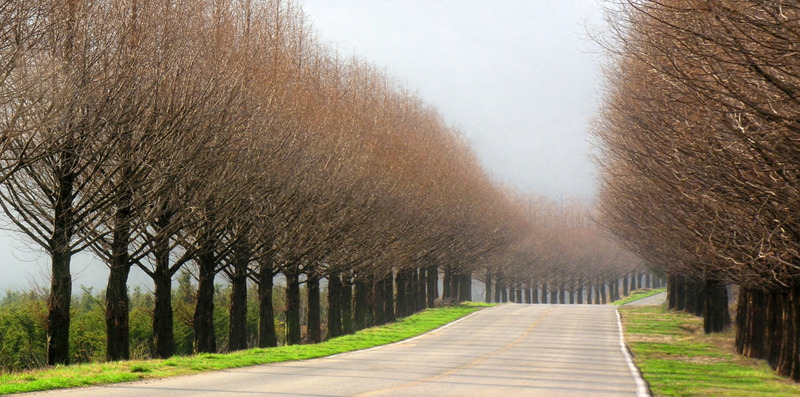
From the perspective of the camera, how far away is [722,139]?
1343cm

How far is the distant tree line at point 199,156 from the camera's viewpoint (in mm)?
16312

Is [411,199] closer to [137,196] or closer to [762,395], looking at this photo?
[137,196]

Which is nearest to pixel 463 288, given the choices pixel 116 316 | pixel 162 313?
pixel 162 313

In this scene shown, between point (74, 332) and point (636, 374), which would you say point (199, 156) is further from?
point (74, 332)

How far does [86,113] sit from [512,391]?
31.8ft

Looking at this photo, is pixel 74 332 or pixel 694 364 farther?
pixel 74 332

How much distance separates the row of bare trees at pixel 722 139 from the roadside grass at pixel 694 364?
1.03 meters

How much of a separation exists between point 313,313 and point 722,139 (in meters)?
25.9

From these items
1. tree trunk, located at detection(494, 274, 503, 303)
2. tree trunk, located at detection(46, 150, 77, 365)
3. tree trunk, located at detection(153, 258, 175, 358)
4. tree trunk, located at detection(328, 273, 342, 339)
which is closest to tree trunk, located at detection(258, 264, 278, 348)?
tree trunk, located at detection(153, 258, 175, 358)

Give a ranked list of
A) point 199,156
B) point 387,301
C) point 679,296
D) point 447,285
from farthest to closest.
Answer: point 447,285, point 679,296, point 387,301, point 199,156

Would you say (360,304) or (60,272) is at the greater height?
(60,272)

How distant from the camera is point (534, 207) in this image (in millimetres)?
109812

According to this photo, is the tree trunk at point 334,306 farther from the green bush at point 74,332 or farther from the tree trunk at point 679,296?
the tree trunk at point 679,296

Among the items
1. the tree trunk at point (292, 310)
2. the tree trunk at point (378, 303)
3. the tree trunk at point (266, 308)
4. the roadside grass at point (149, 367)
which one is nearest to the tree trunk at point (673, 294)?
the tree trunk at point (378, 303)
